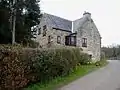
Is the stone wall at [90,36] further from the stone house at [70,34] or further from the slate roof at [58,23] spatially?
the slate roof at [58,23]

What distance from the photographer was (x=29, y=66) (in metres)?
14.6

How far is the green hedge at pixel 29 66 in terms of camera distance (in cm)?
1257

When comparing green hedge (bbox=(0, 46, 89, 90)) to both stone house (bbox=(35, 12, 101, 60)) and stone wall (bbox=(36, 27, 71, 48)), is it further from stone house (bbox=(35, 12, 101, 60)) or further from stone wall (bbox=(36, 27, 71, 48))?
stone house (bbox=(35, 12, 101, 60))

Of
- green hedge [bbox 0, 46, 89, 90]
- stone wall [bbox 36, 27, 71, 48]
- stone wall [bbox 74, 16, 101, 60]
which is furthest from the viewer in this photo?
stone wall [bbox 74, 16, 101, 60]

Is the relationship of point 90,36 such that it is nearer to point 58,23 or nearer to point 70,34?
point 70,34

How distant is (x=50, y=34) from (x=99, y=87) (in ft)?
74.8

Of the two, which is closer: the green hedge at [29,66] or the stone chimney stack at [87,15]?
the green hedge at [29,66]

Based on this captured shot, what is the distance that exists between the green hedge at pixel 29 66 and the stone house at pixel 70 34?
56.1 ft

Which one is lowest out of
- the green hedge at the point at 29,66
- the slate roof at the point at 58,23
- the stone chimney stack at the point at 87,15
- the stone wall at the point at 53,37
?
the green hedge at the point at 29,66

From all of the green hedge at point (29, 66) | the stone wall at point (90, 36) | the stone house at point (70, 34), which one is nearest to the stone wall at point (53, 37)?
the stone house at point (70, 34)

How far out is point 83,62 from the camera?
31.0 metres

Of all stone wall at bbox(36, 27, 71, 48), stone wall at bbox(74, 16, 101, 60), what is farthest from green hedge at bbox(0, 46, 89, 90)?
stone wall at bbox(74, 16, 101, 60)

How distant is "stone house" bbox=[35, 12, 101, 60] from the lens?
36781 mm

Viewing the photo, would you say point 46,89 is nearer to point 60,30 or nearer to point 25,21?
point 25,21
